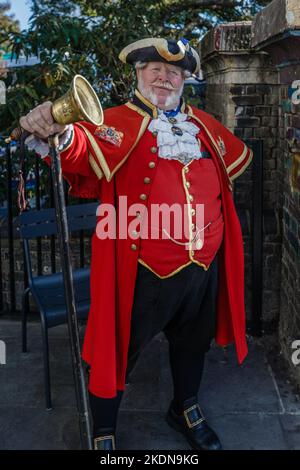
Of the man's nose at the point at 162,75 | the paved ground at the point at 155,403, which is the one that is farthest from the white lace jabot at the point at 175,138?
the paved ground at the point at 155,403

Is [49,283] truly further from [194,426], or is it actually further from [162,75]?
[162,75]

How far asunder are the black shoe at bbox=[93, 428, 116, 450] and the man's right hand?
1.38 m

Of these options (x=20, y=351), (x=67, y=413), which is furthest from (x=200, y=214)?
(x=20, y=351)

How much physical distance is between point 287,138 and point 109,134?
1298 millimetres

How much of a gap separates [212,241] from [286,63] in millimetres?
1210

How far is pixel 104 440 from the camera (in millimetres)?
2797

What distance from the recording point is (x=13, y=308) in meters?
4.46

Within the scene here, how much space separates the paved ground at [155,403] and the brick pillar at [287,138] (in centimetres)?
24

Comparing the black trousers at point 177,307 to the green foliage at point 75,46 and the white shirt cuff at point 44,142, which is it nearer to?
the white shirt cuff at point 44,142

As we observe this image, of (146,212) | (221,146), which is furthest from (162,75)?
(146,212)

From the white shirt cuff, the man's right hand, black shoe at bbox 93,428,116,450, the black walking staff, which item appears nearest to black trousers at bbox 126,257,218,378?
black shoe at bbox 93,428,116,450

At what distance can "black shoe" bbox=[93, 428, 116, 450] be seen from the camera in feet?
9.16

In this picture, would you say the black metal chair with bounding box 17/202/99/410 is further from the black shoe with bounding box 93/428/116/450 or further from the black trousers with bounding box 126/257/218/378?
the black trousers with bounding box 126/257/218/378

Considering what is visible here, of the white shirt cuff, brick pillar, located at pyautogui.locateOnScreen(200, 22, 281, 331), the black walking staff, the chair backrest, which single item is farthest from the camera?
brick pillar, located at pyautogui.locateOnScreen(200, 22, 281, 331)
